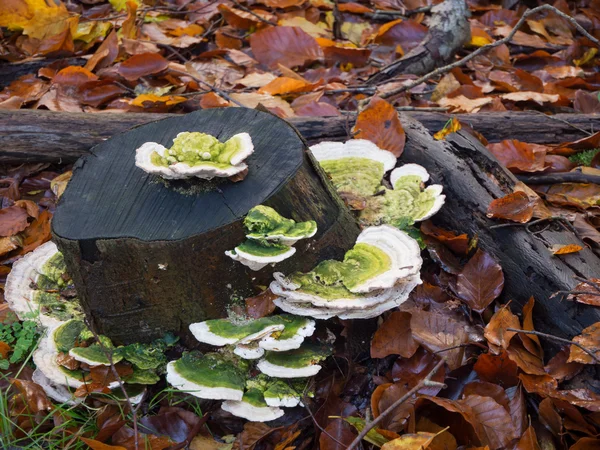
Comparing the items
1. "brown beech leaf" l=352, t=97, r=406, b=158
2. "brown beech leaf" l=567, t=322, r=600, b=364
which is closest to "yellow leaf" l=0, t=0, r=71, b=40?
"brown beech leaf" l=352, t=97, r=406, b=158

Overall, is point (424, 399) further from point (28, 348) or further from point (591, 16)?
point (591, 16)

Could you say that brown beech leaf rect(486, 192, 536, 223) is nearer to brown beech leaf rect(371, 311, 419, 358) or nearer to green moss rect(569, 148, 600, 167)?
brown beech leaf rect(371, 311, 419, 358)

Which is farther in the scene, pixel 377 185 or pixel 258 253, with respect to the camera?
pixel 377 185

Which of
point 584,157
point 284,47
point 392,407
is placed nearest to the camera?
point 392,407

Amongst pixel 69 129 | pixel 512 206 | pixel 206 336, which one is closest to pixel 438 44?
pixel 512 206

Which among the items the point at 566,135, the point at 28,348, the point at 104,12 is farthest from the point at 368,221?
the point at 104,12

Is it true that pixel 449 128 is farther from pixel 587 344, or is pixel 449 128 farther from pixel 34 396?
pixel 34 396
